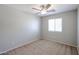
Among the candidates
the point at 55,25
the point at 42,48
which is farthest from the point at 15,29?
the point at 55,25

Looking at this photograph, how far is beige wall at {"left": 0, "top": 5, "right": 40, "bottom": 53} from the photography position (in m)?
1.53

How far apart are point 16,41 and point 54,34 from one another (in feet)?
3.01

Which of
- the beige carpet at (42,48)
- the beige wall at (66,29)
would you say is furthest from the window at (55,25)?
the beige carpet at (42,48)

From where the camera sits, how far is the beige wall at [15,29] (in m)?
1.53

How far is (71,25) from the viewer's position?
122 centimetres

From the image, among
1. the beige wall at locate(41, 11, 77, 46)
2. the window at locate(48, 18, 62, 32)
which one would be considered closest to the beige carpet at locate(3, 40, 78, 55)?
the beige wall at locate(41, 11, 77, 46)

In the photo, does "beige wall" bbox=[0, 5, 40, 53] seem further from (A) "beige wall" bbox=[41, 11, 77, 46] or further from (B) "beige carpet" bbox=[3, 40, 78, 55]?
(A) "beige wall" bbox=[41, 11, 77, 46]

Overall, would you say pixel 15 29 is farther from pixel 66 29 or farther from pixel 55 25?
pixel 66 29

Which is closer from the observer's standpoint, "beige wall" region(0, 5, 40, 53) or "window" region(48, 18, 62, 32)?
"window" region(48, 18, 62, 32)

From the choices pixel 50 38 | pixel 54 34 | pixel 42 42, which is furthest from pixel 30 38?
pixel 54 34

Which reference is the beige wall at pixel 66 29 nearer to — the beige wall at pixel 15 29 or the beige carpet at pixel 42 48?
the beige carpet at pixel 42 48

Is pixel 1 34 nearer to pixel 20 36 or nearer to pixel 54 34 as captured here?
pixel 20 36

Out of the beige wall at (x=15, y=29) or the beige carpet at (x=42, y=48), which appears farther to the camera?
the beige wall at (x=15, y=29)

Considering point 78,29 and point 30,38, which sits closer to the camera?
point 78,29
